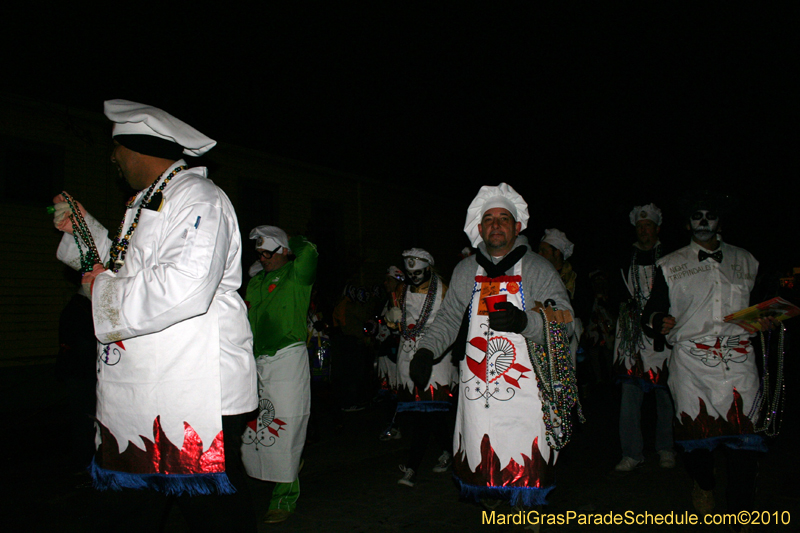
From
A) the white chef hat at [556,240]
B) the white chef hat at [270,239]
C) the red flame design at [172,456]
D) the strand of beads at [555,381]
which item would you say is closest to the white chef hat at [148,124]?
the red flame design at [172,456]

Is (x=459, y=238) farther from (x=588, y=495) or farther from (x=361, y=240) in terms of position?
(x=588, y=495)

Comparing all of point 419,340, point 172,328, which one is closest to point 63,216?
point 172,328

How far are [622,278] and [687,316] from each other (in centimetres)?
161

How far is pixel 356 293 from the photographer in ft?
32.0

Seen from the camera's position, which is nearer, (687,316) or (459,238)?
(687,316)

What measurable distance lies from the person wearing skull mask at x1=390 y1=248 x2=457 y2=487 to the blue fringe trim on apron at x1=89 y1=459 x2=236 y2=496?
→ 2.81 meters

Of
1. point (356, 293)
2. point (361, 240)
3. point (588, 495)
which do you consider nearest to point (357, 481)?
point (588, 495)

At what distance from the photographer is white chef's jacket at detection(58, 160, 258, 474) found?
→ 213cm

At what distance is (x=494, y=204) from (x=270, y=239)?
1991 mm

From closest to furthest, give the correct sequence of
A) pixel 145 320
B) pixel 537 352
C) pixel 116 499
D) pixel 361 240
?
pixel 145 320 → pixel 116 499 → pixel 537 352 → pixel 361 240

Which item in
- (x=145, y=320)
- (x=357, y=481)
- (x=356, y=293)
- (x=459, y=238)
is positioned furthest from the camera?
(x=459, y=238)

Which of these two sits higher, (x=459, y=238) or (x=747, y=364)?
(x=459, y=238)

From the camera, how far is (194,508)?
7.59 feet

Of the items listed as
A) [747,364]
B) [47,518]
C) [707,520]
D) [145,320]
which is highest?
[145,320]
